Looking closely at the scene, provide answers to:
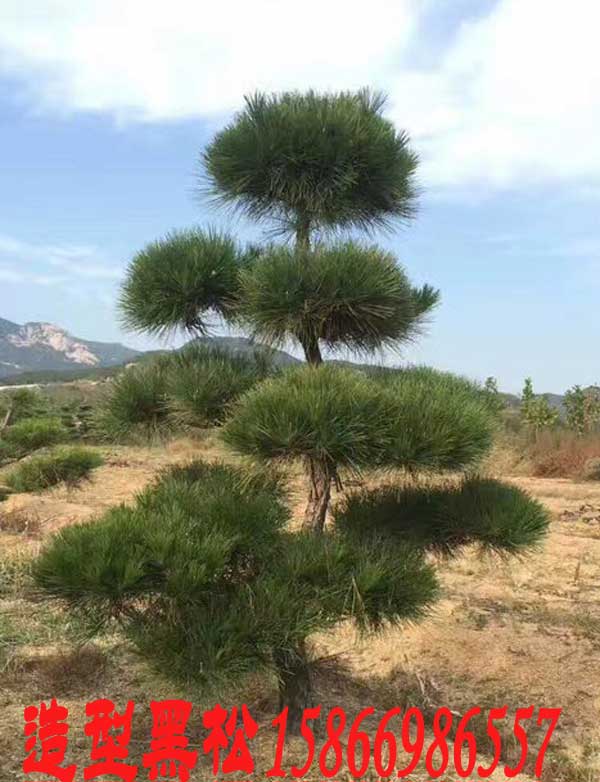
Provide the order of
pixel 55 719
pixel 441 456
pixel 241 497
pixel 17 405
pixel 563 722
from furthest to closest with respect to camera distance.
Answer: pixel 17 405 → pixel 563 722 → pixel 55 719 → pixel 241 497 → pixel 441 456

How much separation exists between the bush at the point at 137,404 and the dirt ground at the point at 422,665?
28 cm

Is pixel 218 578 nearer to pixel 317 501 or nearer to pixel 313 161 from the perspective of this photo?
pixel 317 501

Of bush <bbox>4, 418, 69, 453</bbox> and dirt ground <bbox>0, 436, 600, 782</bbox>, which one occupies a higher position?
bush <bbox>4, 418, 69, 453</bbox>

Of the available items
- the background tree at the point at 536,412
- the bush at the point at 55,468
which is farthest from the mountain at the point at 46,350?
the bush at the point at 55,468

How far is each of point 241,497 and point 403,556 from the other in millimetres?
679

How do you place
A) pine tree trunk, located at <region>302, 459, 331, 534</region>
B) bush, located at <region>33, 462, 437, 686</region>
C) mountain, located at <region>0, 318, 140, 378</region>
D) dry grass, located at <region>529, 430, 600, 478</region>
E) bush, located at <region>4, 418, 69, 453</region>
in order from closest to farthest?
bush, located at <region>33, 462, 437, 686</region> → pine tree trunk, located at <region>302, 459, 331, 534</region> → bush, located at <region>4, 418, 69, 453</region> → dry grass, located at <region>529, 430, 600, 478</region> → mountain, located at <region>0, 318, 140, 378</region>

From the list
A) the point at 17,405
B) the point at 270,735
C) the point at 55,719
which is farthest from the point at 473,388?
the point at 17,405

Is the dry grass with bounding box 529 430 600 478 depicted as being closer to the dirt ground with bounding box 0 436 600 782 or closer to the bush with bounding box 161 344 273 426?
the dirt ground with bounding box 0 436 600 782

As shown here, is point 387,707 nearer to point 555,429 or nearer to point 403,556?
point 403,556

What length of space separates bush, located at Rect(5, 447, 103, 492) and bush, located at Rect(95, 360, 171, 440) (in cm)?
227

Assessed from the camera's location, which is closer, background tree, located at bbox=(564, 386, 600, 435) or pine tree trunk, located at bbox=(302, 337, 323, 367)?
pine tree trunk, located at bbox=(302, 337, 323, 367)

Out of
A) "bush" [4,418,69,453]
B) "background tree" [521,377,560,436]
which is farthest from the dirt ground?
"background tree" [521,377,560,436]

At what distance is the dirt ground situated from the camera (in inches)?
130

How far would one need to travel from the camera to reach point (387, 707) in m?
3.88
